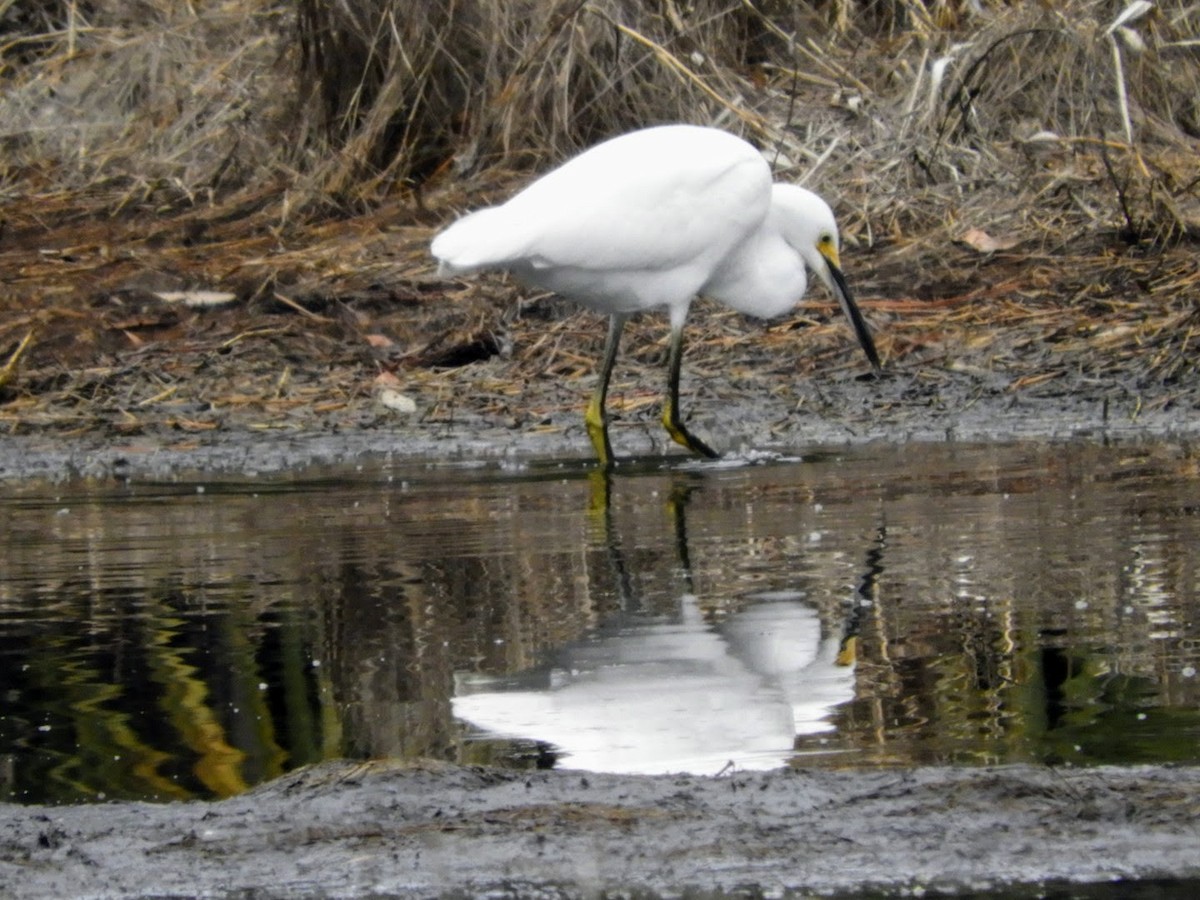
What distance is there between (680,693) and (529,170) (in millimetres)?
8216

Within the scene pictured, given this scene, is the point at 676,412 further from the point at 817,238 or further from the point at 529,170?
the point at 529,170

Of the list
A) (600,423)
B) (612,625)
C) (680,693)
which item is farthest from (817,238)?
(680,693)

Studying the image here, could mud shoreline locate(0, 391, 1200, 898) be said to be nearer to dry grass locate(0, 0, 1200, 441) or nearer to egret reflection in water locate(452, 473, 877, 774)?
egret reflection in water locate(452, 473, 877, 774)

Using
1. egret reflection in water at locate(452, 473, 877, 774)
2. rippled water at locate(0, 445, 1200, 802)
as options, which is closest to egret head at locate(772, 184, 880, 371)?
→ rippled water at locate(0, 445, 1200, 802)

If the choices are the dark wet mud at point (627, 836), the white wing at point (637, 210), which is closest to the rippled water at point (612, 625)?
the dark wet mud at point (627, 836)

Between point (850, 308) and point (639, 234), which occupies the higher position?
point (639, 234)

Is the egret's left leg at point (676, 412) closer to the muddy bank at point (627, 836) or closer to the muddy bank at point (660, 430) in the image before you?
the muddy bank at point (660, 430)

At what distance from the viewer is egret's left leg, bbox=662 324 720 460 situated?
782 cm

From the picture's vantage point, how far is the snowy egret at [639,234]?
7.83m

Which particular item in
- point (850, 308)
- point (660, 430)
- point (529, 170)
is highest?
point (529, 170)

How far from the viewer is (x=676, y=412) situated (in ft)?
26.3

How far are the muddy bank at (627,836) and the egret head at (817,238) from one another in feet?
19.1

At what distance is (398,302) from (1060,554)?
225 inches

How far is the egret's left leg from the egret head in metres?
0.71
